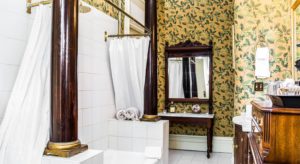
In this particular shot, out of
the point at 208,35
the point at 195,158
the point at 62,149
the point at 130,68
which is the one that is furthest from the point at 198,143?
the point at 62,149

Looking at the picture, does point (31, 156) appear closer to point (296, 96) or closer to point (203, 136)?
point (296, 96)

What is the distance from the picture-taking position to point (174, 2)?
4.80 meters

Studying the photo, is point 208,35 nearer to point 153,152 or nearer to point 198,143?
point 198,143

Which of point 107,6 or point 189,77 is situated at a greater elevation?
point 107,6

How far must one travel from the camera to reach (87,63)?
8.68 feet

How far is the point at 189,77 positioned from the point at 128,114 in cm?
200

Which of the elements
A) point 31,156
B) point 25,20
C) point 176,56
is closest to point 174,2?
point 176,56

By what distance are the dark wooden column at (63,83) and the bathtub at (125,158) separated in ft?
3.40

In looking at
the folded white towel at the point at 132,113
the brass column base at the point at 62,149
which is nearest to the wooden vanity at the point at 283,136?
the brass column base at the point at 62,149

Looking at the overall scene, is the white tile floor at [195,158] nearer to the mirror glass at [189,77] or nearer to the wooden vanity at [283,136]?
the mirror glass at [189,77]

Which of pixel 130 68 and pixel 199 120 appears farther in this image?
pixel 199 120

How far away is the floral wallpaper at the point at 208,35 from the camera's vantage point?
176 inches

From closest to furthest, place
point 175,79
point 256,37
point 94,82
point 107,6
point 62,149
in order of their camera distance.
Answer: point 62,149 → point 94,82 → point 256,37 → point 107,6 → point 175,79

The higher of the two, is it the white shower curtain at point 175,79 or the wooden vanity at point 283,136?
the white shower curtain at point 175,79
